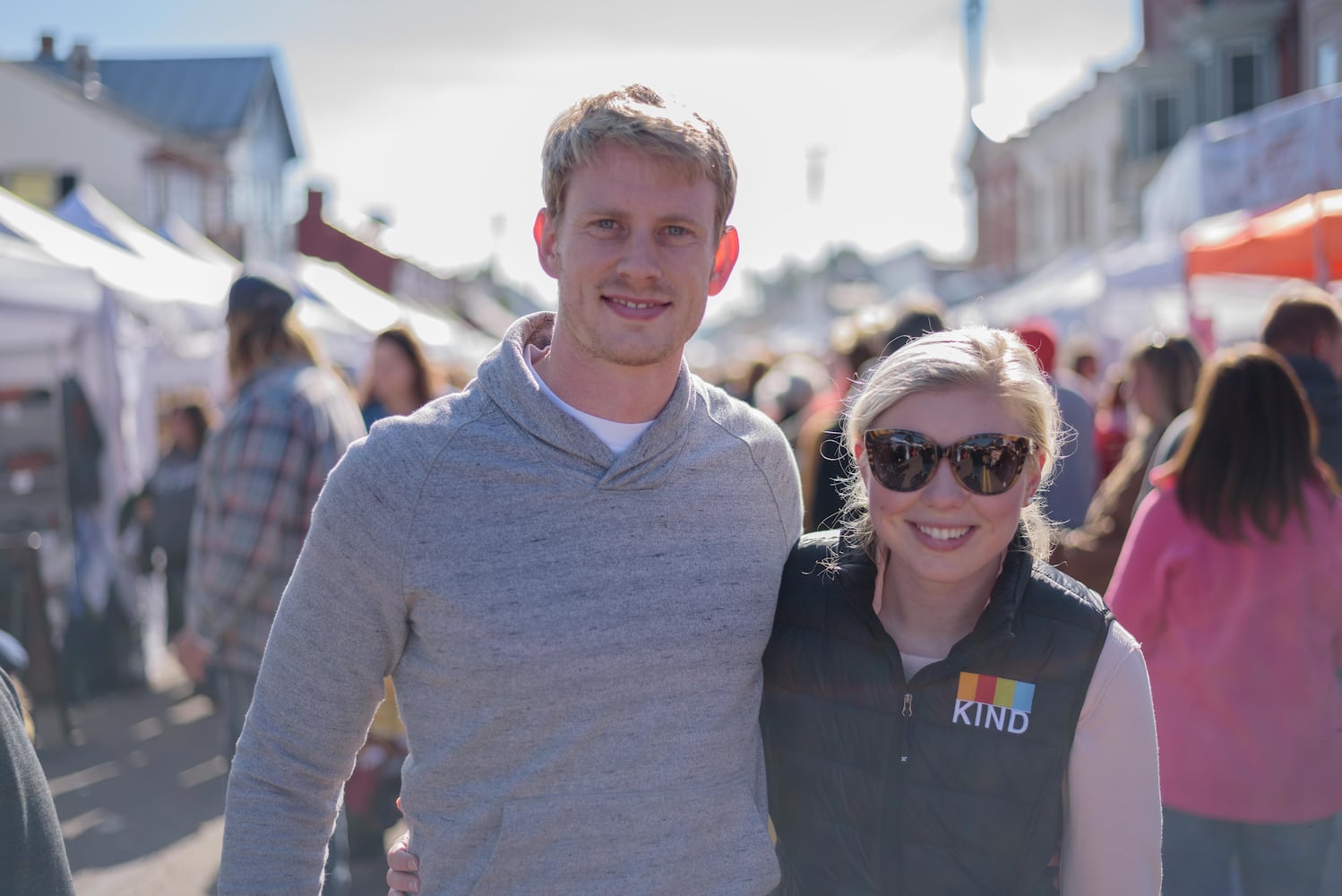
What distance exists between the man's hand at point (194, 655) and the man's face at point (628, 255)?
251 centimetres

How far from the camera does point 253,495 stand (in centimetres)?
386

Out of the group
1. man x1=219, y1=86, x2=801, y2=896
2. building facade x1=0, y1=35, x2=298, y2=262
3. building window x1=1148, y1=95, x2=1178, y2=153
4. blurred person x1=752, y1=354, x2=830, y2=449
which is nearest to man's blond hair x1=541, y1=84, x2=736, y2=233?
man x1=219, y1=86, x2=801, y2=896

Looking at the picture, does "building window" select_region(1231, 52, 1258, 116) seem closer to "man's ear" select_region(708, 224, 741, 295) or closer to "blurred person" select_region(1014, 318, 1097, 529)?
"blurred person" select_region(1014, 318, 1097, 529)

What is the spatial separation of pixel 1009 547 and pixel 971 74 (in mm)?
26849

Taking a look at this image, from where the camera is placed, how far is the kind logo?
1878mm

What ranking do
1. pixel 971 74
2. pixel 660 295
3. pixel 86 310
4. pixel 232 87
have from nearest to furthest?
pixel 660 295 < pixel 86 310 < pixel 971 74 < pixel 232 87

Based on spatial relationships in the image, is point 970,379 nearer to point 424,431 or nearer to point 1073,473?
point 424,431

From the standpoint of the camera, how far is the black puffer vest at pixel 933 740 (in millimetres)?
1871

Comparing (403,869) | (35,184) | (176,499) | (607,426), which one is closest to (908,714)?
(607,426)

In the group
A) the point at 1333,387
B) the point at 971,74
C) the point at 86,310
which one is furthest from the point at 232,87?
the point at 1333,387

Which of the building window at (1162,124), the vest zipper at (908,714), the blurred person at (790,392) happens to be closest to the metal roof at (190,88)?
the building window at (1162,124)

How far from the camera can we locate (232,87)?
113 ft

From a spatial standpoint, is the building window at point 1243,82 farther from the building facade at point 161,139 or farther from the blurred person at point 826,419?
the building facade at point 161,139

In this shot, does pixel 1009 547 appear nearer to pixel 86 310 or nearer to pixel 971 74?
pixel 86 310
